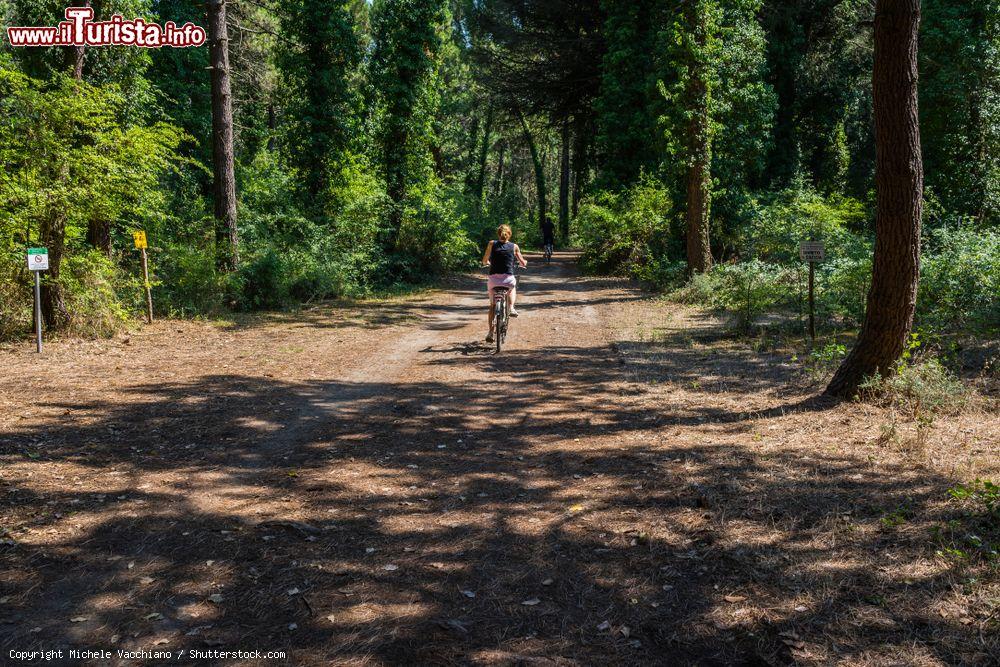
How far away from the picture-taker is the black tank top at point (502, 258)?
461 inches

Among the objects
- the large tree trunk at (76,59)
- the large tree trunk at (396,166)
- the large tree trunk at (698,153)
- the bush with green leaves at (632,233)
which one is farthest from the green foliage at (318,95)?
the large tree trunk at (698,153)

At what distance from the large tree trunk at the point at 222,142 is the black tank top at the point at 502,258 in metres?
7.67

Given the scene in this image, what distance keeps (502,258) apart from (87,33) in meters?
9.80

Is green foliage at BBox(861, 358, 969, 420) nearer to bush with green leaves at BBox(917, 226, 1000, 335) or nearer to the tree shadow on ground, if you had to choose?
the tree shadow on ground

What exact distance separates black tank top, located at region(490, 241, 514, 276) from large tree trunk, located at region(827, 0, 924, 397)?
5728mm

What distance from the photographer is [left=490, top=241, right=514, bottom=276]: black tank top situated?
1170cm

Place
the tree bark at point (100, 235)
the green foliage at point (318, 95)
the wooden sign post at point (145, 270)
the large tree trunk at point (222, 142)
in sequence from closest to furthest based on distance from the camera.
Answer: the wooden sign post at point (145, 270), the tree bark at point (100, 235), the large tree trunk at point (222, 142), the green foliage at point (318, 95)

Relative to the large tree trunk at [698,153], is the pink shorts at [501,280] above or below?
below

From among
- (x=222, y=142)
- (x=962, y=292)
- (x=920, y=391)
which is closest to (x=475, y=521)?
(x=920, y=391)

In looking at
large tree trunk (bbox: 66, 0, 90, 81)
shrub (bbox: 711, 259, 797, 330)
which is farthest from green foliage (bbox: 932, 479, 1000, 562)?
large tree trunk (bbox: 66, 0, 90, 81)

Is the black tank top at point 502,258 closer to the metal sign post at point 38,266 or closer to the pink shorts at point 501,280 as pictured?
the pink shorts at point 501,280

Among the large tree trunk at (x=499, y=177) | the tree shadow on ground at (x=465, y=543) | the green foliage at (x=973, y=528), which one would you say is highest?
the large tree trunk at (x=499, y=177)

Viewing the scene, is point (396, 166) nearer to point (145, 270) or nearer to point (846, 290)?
point (145, 270)

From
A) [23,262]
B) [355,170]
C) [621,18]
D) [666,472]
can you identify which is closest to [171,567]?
[666,472]
